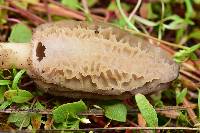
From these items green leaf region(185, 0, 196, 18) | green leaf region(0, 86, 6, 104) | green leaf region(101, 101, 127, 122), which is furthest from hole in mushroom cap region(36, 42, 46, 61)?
green leaf region(185, 0, 196, 18)

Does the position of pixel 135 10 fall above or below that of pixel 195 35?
above

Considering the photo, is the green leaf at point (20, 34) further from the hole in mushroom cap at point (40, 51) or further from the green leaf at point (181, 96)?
the green leaf at point (181, 96)

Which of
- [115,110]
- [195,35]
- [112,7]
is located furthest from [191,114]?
[112,7]

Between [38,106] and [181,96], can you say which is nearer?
[38,106]

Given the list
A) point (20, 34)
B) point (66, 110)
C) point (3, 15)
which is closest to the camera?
point (66, 110)

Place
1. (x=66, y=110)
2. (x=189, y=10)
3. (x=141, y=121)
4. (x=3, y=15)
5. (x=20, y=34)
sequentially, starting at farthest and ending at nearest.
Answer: (x=189, y=10), (x=3, y=15), (x=20, y=34), (x=141, y=121), (x=66, y=110)

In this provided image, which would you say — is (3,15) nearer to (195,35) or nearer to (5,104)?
(5,104)

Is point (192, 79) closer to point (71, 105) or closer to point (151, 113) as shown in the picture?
point (151, 113)
